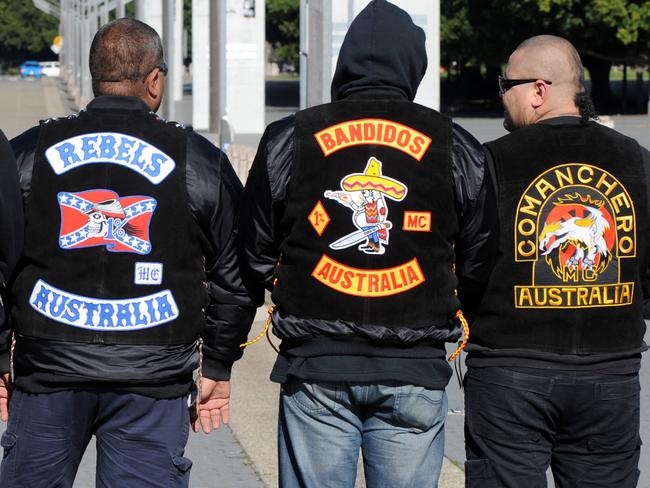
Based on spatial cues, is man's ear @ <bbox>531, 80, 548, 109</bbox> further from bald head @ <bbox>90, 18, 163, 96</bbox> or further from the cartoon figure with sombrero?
bald head @ <bbox>90, 18, 163, 96</bbox>

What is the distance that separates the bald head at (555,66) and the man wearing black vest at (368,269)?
0.45 m

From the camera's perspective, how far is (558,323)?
3920 millimetres

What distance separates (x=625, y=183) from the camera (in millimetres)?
3984

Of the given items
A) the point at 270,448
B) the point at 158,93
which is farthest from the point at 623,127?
the point at 158,93

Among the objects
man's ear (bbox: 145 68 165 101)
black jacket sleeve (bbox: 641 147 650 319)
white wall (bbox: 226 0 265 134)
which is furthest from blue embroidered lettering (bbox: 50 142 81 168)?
white wall (bbox: 226 0 265 134)

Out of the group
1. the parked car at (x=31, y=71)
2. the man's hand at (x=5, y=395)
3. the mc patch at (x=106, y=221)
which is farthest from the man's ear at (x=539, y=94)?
the parked car at (x=31, y=71)

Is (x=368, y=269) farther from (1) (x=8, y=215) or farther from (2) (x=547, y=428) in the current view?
(1) (x=8, y=215)

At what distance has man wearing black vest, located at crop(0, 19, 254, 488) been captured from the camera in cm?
372

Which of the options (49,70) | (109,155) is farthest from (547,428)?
(49,70)

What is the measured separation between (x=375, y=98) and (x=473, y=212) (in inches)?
16.4

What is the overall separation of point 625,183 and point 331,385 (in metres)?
1.10

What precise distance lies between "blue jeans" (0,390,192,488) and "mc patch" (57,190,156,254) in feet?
1.35

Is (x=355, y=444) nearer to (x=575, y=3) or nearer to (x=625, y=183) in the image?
(x=625, y=183)

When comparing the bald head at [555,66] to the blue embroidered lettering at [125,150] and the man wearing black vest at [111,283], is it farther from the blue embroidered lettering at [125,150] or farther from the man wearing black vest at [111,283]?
the blue embroidered lettering at [125,150]
